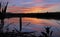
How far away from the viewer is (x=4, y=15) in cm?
243

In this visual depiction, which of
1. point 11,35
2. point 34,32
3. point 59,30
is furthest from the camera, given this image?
point 11,35

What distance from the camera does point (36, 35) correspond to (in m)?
2.39

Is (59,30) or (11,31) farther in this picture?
(11,31)

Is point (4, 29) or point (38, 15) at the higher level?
point (38, 15)

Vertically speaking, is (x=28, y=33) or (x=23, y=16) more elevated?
(x=23, y=16)

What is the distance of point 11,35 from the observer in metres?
2.54

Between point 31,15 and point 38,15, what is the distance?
0.10 m

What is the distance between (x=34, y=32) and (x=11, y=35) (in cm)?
34

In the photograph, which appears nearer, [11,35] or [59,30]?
[59,30]

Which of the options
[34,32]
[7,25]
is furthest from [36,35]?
[7,25]

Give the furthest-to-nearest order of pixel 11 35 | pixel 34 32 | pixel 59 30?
pixel 11 35 < pixel 34 32 < pixel 59 30

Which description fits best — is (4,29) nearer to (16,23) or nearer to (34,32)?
(16,23)

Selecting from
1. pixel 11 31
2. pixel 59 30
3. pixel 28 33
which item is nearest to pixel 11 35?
pixel 11 31

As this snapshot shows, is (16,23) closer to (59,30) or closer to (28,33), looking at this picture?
(28,33)
